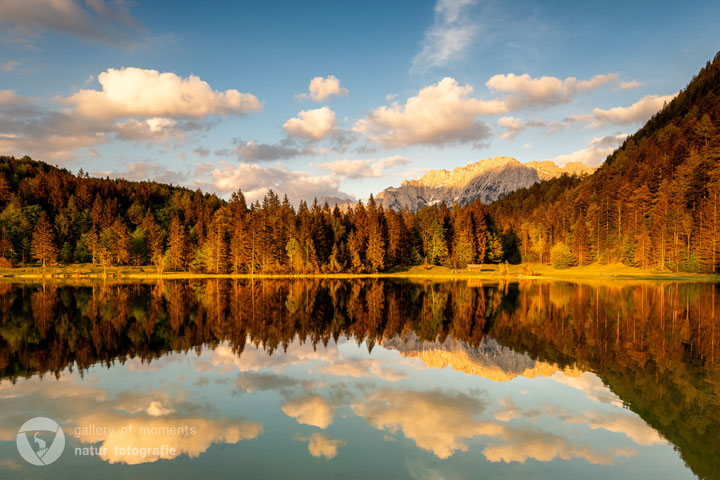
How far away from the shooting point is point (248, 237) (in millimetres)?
115688

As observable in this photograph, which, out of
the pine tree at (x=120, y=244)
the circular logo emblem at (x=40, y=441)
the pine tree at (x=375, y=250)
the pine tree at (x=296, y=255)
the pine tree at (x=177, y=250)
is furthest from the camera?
the pine tree at (x=120, y=244)

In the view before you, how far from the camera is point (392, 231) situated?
126 metres

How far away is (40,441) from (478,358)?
65.8 ft

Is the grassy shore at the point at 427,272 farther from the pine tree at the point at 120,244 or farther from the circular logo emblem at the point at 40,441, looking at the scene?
the circular logo emblem at the point at 40,441

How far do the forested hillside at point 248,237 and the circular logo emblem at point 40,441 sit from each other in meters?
97.3

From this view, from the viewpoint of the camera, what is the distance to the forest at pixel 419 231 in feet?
315

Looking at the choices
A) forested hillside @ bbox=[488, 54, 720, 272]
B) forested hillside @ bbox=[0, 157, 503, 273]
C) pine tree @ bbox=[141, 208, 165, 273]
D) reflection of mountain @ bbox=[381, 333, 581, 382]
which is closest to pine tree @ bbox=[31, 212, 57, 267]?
forested hillside @ bbox=[0, 157, 503, 273]

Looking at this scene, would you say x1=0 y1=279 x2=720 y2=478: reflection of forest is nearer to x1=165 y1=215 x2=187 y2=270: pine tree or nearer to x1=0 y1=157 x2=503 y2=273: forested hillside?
x1=0 y1=157 x2=503 y2=273: forested hillside

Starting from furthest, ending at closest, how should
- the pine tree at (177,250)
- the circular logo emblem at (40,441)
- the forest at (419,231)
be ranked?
the pine tree at (177,250) < the forest at (419,231) < the circular logo emblem at (40,441)

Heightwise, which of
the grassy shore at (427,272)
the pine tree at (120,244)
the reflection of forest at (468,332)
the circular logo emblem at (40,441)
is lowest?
the grassy shore at (427,272)

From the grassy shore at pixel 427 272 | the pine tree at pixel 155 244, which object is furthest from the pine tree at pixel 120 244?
the pine tree at pixel 155 244

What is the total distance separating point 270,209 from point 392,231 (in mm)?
40285

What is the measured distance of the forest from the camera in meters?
96.0

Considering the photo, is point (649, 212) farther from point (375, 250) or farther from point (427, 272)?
point (375, 250)
